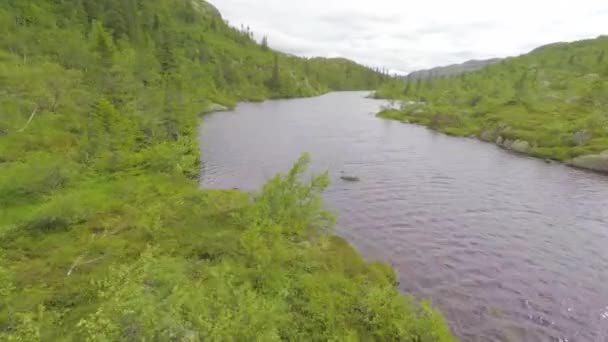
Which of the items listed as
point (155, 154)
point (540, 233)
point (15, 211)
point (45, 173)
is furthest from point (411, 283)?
point (45, 173)

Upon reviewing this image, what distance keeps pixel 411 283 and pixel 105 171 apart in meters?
34.0

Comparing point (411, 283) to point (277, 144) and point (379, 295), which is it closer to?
point (379, 295)

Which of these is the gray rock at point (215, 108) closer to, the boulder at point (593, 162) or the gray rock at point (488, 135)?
the gray rock at point (488, 135)

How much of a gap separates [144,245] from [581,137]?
83.2 m

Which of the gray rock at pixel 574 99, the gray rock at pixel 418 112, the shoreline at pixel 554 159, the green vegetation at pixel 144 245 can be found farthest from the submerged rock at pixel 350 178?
the gray rock at pixel 574 99

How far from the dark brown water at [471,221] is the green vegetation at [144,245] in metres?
5.08

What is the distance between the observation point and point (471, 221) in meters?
35.9

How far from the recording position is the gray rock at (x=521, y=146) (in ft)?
231

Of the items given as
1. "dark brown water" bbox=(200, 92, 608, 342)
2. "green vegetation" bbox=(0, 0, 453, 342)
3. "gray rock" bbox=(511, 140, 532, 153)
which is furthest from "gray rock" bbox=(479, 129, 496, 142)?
"green vegetation" bbox=(0, 0, 453, 342)

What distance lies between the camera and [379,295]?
58.5 ft

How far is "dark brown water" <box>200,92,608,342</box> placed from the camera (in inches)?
892

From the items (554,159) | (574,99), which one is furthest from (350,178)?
(574,99)

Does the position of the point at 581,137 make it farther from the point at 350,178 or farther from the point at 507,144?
the point at 350,178

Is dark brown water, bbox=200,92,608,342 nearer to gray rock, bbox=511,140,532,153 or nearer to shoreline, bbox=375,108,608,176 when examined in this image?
shoreline, bbox=375,108,608,176
